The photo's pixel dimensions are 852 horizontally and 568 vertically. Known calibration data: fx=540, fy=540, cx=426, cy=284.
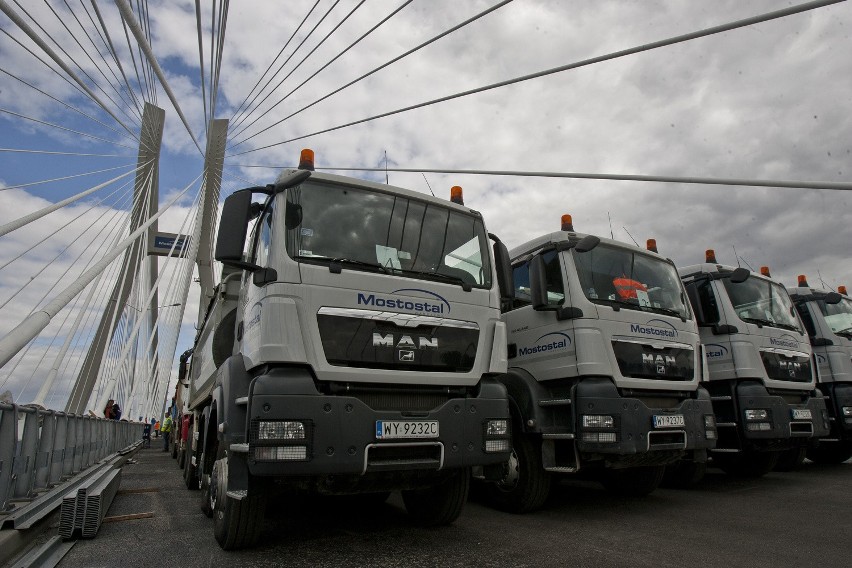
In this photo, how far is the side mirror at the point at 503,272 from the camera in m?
4.64

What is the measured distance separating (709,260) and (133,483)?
9.53m

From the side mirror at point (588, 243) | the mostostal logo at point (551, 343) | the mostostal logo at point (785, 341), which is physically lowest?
the mostostal logo at point (551, 343)

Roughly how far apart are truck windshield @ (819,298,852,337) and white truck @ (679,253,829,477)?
6.14 feet

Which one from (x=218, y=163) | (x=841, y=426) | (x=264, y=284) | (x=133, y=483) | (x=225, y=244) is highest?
(x=218, y=163)

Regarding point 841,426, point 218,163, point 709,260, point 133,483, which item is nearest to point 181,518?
point 133,483

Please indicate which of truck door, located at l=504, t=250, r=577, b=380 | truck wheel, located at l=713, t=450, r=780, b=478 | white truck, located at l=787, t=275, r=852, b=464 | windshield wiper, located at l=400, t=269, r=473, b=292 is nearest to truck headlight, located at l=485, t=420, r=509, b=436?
windshield wiper, located at l=400, t=269, r=473, b=292

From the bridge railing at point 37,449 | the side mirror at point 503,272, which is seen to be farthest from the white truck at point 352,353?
the bridge railing at point 37,449

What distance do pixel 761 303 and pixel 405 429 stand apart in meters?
5.92

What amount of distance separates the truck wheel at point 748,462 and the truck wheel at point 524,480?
382 cm

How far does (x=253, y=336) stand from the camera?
384cm

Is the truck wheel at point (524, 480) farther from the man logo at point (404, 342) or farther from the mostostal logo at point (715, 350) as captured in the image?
the mostostal logo at point (715, 350)

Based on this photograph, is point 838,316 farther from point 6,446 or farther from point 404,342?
point 6,446

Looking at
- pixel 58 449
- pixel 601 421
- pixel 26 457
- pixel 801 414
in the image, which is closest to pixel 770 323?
pixel 801 414

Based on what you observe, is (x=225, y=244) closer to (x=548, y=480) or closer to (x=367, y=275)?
(x=367, y=275)
